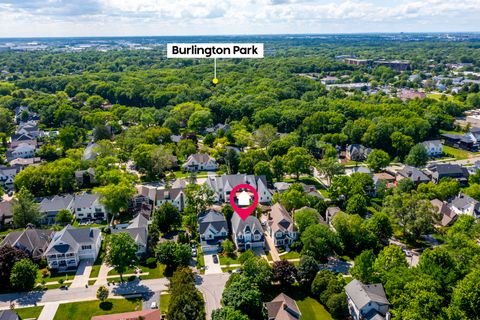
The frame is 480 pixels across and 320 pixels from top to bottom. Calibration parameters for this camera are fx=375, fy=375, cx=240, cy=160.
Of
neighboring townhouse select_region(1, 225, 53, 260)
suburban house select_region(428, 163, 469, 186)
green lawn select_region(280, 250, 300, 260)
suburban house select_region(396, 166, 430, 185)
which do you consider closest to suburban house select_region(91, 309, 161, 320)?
neighboring townhouse select_region(1, 225, 53, 260)

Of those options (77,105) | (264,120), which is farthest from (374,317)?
(77,105)

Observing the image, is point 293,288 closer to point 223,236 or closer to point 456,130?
point 223,236

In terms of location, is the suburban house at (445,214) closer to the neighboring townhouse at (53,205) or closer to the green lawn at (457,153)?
the green lawn at (457,153)

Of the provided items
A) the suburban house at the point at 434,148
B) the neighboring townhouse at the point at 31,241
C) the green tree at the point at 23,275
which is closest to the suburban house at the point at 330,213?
the green tree at the point at 23,275

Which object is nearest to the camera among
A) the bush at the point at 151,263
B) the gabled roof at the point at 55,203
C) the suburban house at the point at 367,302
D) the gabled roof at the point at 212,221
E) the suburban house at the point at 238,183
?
the suburban house at the point at 367,302

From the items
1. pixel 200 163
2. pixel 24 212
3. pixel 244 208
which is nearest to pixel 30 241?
pixel 24 212

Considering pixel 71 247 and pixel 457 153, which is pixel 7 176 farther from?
pixel 457 153
